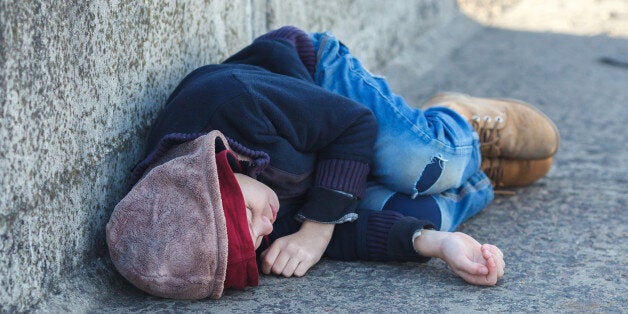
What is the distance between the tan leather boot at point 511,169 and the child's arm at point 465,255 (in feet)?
2.26

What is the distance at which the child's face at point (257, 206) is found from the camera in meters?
1.76

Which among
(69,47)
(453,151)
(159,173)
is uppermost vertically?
(69,47)

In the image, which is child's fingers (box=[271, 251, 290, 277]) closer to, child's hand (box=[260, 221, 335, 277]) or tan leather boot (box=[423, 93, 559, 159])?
child's hand (box=[260, 221, 335, 277])

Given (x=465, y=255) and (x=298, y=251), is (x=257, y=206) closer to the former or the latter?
(x=298, y=251)

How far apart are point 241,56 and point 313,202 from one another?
464 mm

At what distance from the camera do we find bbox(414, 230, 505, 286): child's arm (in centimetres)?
184

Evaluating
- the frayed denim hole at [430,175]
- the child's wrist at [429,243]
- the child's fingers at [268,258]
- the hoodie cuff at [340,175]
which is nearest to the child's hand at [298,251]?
the child's fingers at [268,258]

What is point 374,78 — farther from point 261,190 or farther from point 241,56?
point 261,190

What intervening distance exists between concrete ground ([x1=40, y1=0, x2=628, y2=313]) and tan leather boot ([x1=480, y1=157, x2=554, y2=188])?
0.18 ft

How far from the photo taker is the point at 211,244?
163cm

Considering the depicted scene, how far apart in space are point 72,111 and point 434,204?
100cm

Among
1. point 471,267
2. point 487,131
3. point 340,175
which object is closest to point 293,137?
point 340,175

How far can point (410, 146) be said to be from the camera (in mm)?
2174

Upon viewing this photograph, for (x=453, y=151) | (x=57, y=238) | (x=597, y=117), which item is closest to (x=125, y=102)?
(x=57, y=238)
